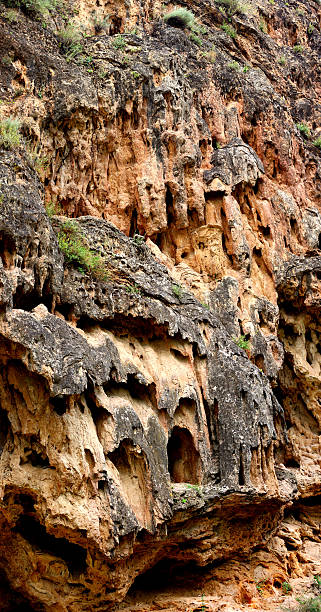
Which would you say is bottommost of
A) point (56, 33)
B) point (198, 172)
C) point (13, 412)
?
point (13, 412)

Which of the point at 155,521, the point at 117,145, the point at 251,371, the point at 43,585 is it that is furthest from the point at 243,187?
the point at 43,585

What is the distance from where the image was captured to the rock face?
9516mm

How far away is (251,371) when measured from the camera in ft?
42.9

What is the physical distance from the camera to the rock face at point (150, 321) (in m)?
9.52

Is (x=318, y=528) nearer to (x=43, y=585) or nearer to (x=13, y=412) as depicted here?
(x=43, y=585)

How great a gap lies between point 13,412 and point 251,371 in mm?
5614

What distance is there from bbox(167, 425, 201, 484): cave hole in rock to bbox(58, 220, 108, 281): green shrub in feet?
11.4

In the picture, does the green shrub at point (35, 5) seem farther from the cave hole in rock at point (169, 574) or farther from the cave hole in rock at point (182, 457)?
the cave hole in rock at point (169, 574)

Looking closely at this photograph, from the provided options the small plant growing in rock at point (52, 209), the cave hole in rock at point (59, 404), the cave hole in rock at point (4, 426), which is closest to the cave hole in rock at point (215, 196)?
the small plant growing in rock at point (52, 209)

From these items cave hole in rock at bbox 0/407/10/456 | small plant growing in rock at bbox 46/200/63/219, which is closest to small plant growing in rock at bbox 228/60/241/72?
small plant growing in rock at bbox 46/200/63/219

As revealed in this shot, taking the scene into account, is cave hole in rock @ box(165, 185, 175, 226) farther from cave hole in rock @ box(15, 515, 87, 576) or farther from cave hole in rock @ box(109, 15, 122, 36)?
cave hole in rock @ box(15, 515, 87, 576)

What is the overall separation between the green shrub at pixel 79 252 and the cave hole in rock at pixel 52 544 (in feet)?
15.1

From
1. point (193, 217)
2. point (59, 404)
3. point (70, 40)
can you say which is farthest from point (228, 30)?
point (59, 404)

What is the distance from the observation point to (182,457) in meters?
11.9
